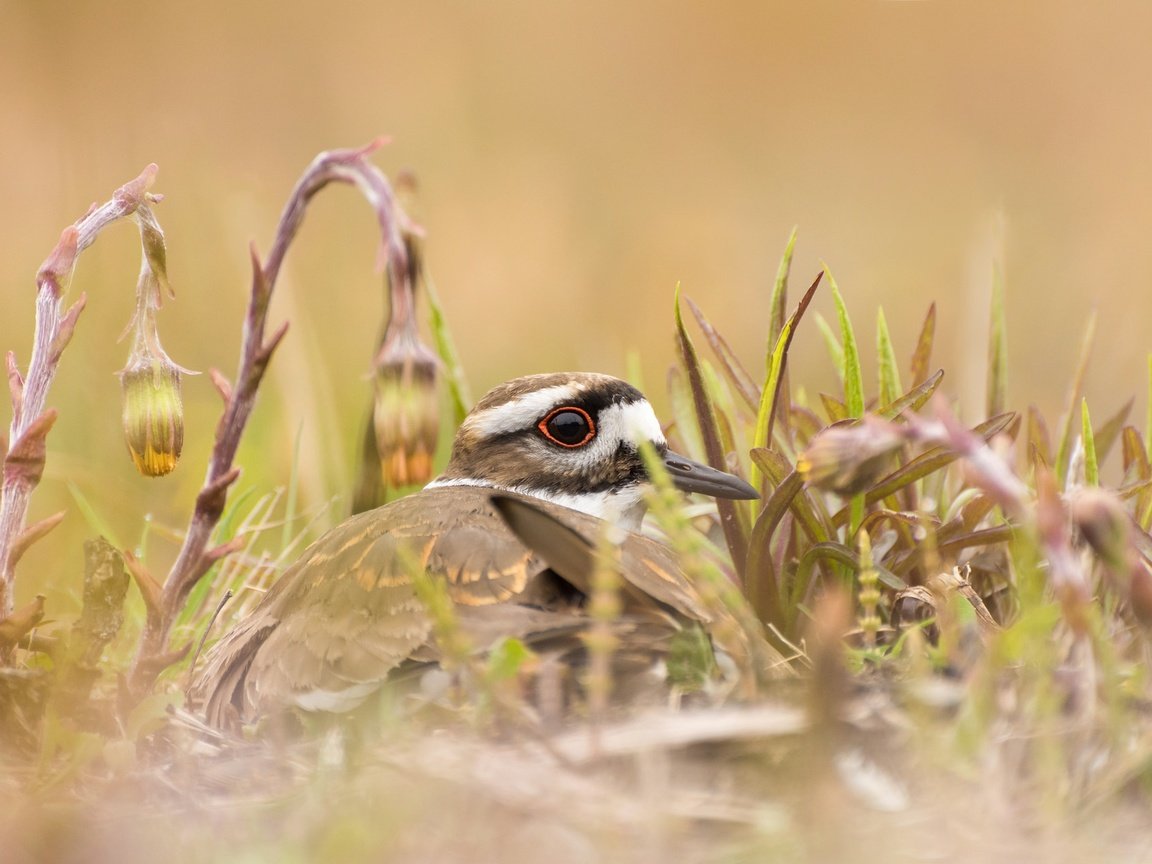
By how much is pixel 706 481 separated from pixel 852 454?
1.43m

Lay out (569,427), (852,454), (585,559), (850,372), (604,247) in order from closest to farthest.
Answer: (852,454) < (585,559) < (850,372) < (569,427) < (604,247)

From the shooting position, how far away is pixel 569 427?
492 centimetres

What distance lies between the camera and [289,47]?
14.1m

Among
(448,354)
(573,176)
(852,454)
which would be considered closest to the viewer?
(852,454)

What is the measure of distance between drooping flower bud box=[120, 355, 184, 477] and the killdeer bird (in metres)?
0.53

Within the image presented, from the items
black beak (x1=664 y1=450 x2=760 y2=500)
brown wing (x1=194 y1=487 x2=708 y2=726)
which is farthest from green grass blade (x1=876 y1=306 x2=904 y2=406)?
brown wing (x1=194 y1=487 x2=708 y2=726)

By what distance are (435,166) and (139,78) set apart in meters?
3.06

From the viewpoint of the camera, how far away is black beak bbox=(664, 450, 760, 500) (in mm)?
4367

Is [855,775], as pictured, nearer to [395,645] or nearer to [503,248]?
[395,645]

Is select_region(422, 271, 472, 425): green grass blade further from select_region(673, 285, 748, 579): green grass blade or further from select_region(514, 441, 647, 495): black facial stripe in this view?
select_region(673, 285, 748, 579): green grass blade

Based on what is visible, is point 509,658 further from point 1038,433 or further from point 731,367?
point 1038,433

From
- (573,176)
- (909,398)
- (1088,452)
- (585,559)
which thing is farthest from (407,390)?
(573,176)

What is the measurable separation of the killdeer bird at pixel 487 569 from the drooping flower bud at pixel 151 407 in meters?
0.53

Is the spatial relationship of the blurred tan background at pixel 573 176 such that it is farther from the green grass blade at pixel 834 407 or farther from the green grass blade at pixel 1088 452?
the green grass blade at pixel 1088 452
